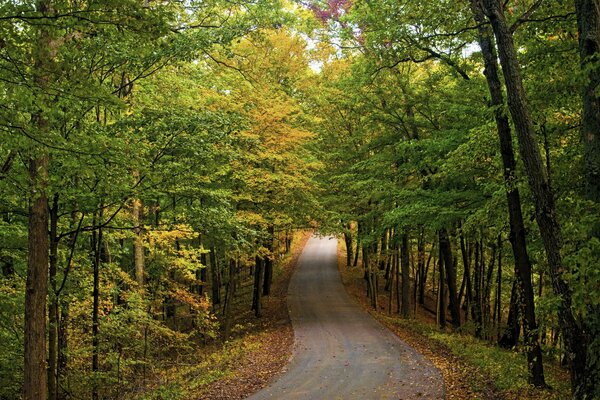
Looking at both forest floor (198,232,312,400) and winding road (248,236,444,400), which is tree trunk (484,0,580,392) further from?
forest floor (198,232,312,400)

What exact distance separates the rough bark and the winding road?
12.6ft

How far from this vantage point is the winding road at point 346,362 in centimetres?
1038

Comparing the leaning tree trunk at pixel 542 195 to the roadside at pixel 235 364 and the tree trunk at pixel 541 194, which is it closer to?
the tree trunk at pixel 541 194

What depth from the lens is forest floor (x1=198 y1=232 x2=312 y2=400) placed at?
11.0 meters

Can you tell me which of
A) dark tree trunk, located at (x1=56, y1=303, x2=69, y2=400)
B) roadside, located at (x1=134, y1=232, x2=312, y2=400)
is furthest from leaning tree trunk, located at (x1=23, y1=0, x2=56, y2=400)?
roadside, located at (x1=134, y1=232, x2=312, y2=400)

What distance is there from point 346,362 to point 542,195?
8.41m

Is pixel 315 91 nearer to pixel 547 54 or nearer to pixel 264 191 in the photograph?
pixel 264 191

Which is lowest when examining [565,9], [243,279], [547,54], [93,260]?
[243,279]

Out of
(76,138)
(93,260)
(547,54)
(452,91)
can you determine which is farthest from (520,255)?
(93,260)

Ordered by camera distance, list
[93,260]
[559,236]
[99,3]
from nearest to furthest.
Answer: [99,3] < [559,236] < [93,260]

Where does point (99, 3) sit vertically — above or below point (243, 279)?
above

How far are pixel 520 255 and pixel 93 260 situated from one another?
10.2 metres

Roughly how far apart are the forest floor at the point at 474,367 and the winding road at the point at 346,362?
17.9 inches

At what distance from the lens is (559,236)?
6570 mm
